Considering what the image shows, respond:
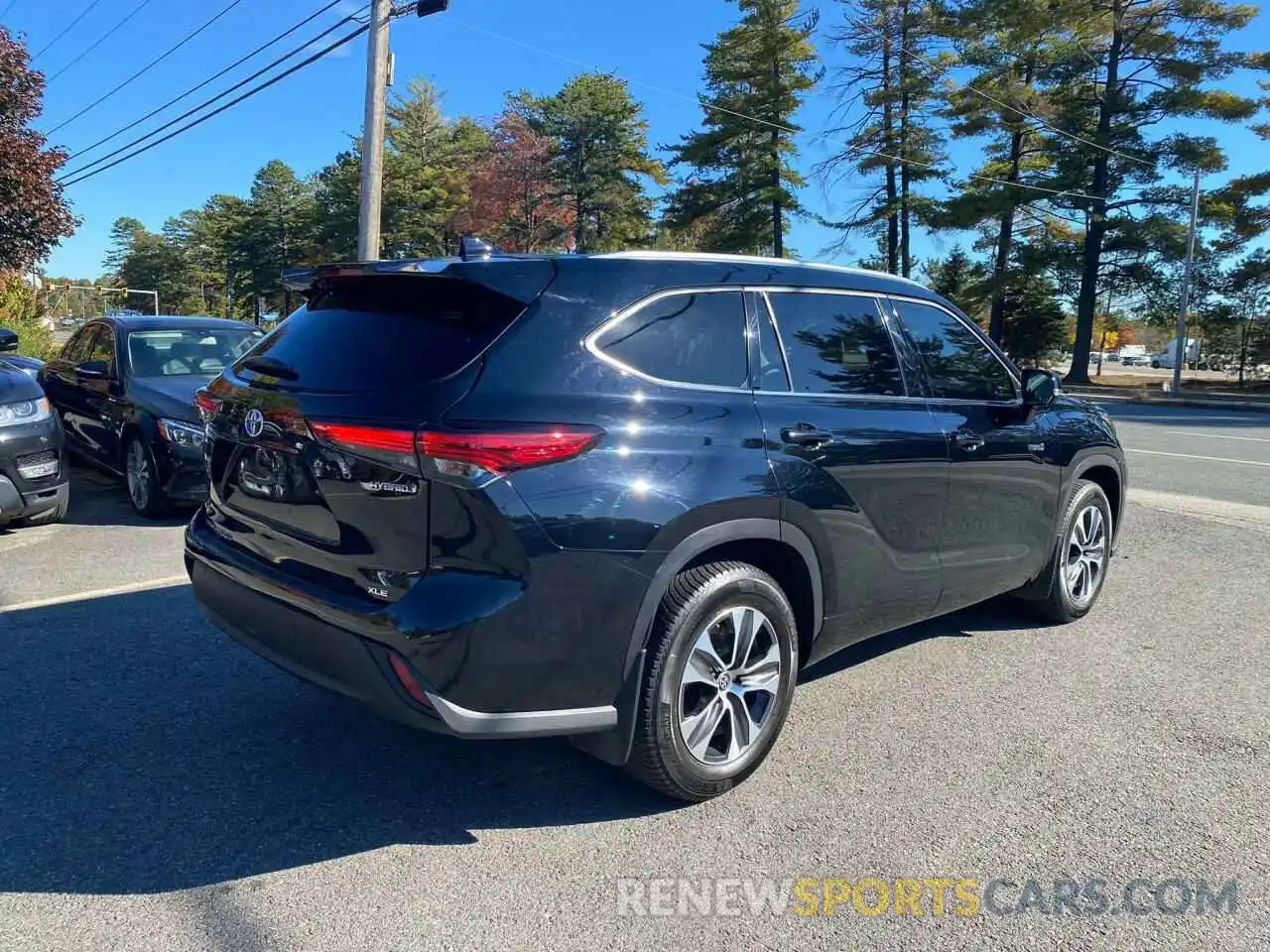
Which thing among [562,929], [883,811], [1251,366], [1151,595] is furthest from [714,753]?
[1251,366]

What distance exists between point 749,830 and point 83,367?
286 inches

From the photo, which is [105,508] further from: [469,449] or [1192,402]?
[1192,402]

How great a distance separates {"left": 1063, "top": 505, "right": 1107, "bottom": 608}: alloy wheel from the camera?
4.92 meters

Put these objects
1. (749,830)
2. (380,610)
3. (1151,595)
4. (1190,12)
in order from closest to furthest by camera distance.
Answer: (380,610) → (749,830) → (1151,595) → (1190,12)

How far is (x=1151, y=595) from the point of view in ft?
18.2

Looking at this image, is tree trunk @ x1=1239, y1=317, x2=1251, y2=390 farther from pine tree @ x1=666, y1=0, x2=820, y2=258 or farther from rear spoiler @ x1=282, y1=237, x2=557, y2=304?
rear spoiler @ x1=282, y1=237, x2=557, y2=304

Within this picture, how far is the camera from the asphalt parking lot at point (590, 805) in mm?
2486

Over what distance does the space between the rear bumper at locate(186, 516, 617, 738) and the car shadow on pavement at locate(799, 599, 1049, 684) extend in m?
1.80

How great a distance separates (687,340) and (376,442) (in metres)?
1.09

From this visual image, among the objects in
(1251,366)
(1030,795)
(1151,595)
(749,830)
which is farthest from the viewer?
(1251,366)

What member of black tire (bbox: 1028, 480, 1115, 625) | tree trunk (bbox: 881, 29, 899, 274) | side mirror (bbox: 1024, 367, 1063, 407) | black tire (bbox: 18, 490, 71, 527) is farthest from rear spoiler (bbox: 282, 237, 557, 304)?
tree trunk (bbox: 881, 29, 899, 274)

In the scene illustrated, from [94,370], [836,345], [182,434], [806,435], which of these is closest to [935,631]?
[836,345]

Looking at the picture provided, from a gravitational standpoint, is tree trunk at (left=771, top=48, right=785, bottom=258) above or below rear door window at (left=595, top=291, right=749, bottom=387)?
above

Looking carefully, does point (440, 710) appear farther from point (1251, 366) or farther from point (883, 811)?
point (1251, 366)
